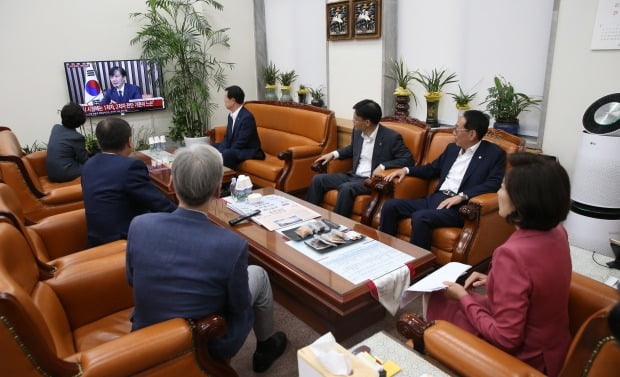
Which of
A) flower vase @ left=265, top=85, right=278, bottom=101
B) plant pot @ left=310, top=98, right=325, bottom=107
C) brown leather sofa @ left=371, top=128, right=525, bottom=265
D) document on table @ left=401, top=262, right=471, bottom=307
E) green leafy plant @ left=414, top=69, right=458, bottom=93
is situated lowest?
brown leather sofa @ left=371, top=128, right=525, bottom=265

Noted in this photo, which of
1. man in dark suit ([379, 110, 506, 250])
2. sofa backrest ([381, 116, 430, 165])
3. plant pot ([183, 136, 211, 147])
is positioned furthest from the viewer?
plant pot ([183, 136, 211, 147])

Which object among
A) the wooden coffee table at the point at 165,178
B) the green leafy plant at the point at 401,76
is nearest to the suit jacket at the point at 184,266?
the wooden coffee table at the point at 165,178

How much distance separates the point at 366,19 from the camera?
13.7ft

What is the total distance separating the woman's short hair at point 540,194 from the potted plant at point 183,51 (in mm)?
4500

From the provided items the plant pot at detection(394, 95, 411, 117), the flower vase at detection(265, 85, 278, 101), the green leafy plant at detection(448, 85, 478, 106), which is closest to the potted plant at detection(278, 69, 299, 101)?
the flower vase at detection(265, 85, 278, 101)

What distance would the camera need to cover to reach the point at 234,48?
19.1 feet

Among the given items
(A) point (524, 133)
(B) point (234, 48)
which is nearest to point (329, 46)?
(B) point (234, 48)

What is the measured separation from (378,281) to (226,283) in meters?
0.73

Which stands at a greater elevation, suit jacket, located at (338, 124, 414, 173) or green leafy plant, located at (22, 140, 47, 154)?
suit jacket, located at (338, 124, 414, 173)

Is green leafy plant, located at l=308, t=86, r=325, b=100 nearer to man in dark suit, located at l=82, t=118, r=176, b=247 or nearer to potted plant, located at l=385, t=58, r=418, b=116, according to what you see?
potted plant, located at l=385, t=58, r=418, b=116

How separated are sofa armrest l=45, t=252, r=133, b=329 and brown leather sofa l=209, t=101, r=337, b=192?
2.29m

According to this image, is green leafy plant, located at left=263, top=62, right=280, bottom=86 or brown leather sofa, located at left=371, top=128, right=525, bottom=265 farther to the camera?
green leafy plant, located at left=263, top=62, right=280, bottom=86

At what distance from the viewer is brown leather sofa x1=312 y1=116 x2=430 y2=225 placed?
3043 mm

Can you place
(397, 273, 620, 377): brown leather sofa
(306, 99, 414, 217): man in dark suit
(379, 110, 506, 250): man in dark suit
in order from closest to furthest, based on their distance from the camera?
(397, 273, 620, 377): brown leather sofa, (379, 110, 506, 250): man in dark suit, (306, 99, 414, 217): man in dark suit
